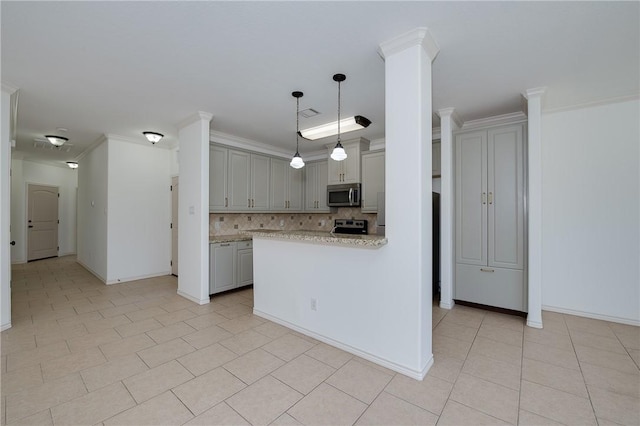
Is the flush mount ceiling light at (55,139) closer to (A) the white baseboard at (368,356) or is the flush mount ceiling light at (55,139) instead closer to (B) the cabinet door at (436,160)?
(A) the white baseboard at (368,356)

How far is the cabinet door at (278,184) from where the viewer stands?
561 cm

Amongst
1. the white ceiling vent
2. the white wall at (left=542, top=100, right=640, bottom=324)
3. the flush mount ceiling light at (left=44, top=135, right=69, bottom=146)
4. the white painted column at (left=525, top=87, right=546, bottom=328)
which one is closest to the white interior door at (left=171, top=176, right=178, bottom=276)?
the flush mount ceiling light at (left=44, top=135, right=69, bottom=146)

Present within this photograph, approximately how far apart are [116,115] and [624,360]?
6.26 m

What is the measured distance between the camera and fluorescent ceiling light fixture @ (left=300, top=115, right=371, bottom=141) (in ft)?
12.9

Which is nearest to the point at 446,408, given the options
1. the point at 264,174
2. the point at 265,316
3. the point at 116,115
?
the point at 265,316

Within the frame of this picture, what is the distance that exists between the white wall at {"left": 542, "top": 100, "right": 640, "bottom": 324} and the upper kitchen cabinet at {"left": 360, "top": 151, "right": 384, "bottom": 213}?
2.21 m

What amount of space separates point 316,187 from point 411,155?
3.78 metres

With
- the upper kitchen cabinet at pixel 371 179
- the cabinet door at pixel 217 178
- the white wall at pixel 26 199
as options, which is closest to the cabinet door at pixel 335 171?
the upper kitchen cabinet at pixel 371 179

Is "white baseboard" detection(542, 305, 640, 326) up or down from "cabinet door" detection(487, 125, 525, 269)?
down

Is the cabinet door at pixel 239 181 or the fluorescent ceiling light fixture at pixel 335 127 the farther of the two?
the cabinet door at pixel 239 181

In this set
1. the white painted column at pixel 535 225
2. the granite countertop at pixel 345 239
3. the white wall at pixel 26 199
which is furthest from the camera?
the white wall at pixel 26 199

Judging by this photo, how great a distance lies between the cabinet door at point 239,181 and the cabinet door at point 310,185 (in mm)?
1318

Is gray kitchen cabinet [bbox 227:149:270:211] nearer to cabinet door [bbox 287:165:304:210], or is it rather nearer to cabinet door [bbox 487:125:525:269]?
cabinet door [bbox 287:165:304:210]

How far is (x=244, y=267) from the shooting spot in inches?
186
